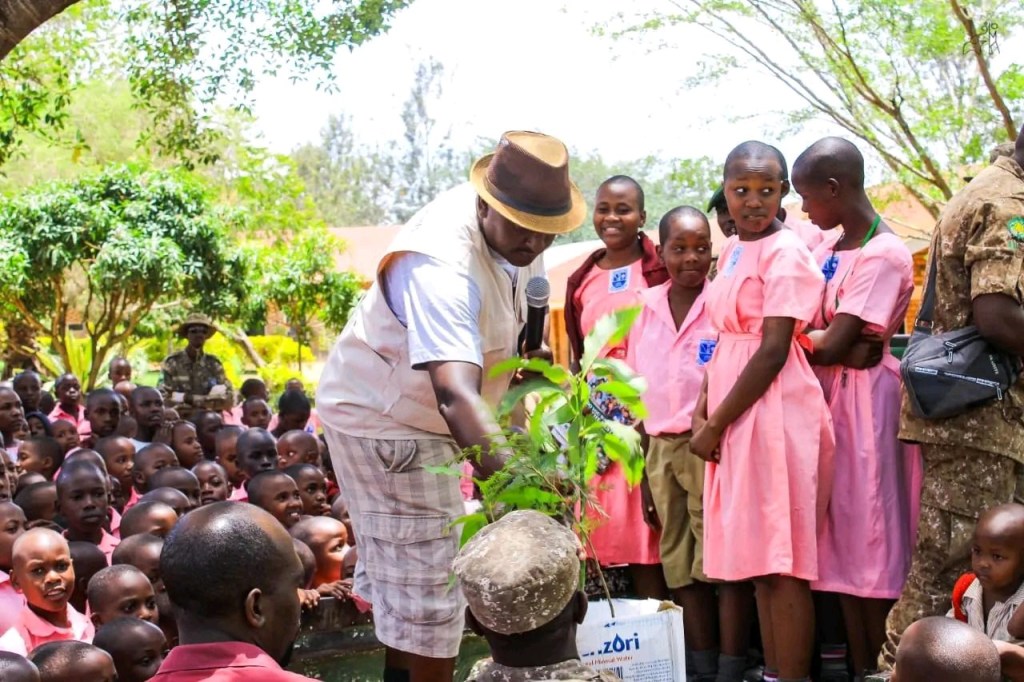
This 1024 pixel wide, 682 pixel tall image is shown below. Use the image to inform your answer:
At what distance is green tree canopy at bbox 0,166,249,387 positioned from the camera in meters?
12.0

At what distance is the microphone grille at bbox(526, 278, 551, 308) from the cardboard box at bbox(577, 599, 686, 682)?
101cm

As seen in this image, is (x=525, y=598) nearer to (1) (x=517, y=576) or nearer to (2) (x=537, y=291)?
(1) (x=517, y=576)

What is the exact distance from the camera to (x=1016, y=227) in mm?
3641

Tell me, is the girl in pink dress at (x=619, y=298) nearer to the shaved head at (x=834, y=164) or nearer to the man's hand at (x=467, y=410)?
the shaved head at (x=834, y=164)

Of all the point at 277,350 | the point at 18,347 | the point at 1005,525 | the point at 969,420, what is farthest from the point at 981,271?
the point at 277,350

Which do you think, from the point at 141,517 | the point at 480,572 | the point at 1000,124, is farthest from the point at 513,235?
the point at 1000,124

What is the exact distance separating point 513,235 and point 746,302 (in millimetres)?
1288

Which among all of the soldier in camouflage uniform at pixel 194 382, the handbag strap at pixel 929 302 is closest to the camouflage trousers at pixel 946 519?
the handbag strap at pixel 929 302

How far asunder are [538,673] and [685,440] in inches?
101

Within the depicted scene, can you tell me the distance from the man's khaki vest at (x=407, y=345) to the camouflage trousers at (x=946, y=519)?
1399 mm

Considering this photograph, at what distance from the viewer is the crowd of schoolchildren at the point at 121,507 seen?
4.53 metres

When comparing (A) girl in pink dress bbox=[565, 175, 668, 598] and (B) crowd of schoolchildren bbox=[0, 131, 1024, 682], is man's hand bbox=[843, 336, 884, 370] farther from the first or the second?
(A) girl in pink dress bbox=[565, 175, 668, 598]

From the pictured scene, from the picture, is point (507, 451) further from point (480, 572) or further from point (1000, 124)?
point (1000, 124)

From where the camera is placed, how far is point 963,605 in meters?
3.67
